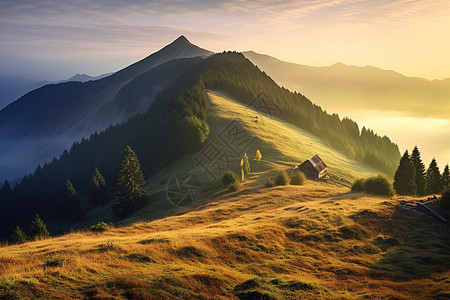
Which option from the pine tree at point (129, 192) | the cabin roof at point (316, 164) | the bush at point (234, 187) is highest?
the cabin roof at point (316, 164)

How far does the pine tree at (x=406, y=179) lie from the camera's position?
208ft

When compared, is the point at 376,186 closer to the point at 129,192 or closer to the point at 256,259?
the point at 256,259

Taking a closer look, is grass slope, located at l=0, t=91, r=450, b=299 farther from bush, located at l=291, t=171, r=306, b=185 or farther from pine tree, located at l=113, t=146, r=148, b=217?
pine tree, located at l=113, t=146, r=148, b=217

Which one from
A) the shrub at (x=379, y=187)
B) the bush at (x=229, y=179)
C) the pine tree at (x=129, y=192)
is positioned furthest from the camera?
the pine tree at (x=129, y=192)

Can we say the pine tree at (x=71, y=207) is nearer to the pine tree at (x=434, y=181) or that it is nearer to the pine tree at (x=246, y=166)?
the pine tree at (x=246, y=166)

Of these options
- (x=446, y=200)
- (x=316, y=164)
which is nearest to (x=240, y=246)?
(x=446, y=200)

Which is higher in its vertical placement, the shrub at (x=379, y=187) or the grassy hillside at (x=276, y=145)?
the grassy hillside at (x=276, y=145)

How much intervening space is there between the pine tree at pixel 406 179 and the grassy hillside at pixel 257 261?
28.4 m

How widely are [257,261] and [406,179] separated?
5295cm

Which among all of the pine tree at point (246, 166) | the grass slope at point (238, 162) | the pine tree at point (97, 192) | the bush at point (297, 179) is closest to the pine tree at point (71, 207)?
the grass slope at point (238, 162)

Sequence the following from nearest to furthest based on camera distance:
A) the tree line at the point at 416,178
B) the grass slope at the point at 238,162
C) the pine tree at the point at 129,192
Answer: the tree line at the point at 416,178 < the grass slope at the point at 238,162 < the pine tree at the point at 129,192

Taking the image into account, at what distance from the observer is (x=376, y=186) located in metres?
53.2

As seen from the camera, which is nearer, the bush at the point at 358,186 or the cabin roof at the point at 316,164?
the bush at the point at 358,186

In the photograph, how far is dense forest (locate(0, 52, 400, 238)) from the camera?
3748 inches
